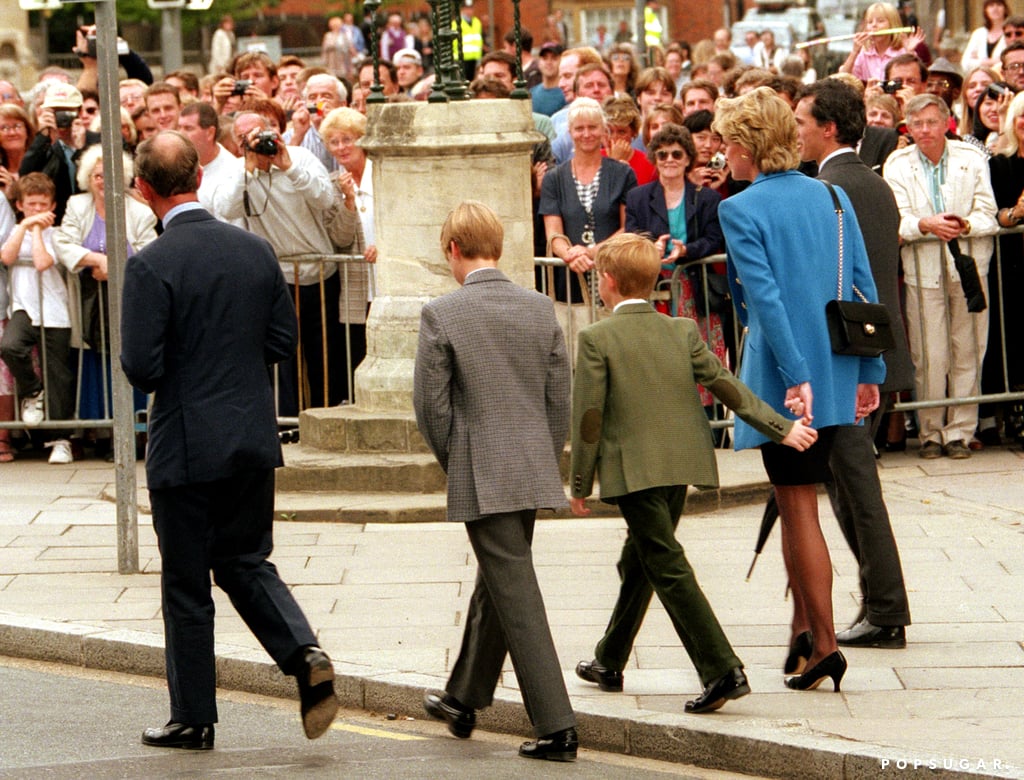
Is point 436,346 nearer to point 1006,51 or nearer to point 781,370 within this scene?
point 781,370

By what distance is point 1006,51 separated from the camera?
12.9 metres

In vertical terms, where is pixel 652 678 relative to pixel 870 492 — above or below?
below

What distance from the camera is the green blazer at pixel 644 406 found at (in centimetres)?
639

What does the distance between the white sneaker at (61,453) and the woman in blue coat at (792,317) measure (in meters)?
6.47

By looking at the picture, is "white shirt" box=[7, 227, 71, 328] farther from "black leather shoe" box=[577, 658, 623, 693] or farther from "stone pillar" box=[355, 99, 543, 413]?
"black leather shoe" box=[577, 658, 623, 693]

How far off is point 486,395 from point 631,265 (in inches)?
27.8

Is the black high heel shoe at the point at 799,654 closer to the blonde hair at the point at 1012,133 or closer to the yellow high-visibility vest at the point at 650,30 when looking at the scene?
the blonde hair at the point at 1012,133

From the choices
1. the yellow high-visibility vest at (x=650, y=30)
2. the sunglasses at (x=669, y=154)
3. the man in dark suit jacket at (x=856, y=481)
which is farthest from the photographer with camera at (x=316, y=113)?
the yellow high-visibility vest at (x=650, y=30)

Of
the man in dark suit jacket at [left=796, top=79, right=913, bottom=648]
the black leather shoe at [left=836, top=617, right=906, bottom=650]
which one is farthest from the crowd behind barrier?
the black leather shoe at [left=836, top=617, right=906, bottom=650]

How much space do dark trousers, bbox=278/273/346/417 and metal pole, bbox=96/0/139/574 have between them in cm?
303

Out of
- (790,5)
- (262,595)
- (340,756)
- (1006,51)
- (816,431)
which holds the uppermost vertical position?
(790,5)

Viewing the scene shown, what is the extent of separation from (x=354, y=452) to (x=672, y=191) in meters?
2.43

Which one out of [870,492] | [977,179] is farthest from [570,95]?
[870,492]

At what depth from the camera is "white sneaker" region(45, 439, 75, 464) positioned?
39.7 feet
